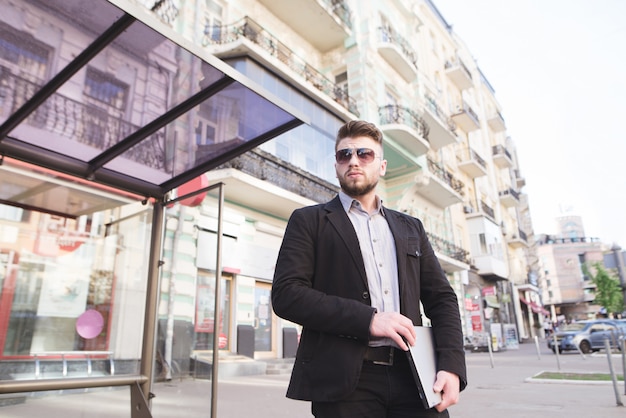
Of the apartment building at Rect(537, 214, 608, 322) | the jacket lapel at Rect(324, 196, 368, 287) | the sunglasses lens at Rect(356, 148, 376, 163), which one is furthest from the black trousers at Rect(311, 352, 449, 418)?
the apartment building at Rect(537, 214, 608, 322)

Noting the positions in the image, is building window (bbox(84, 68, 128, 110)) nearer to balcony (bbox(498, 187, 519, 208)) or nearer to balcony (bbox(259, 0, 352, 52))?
balcony (bbox(259, 0, 352, 52))

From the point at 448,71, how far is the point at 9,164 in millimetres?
28858

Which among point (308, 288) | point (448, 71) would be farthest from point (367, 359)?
point (448, 71)

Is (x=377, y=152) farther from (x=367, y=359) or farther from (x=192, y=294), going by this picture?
(x=192, y=294)

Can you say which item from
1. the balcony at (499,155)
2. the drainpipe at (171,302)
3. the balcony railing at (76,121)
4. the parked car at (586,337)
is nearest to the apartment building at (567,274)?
the balcony at (499,155)

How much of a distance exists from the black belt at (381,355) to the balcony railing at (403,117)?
16684 millimetres

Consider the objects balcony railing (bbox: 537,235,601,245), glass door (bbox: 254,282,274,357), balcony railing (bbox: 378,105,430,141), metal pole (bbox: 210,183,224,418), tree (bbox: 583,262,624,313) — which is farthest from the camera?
balcony railing (bbox: 537,235,601,245)

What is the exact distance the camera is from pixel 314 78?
1616 cm

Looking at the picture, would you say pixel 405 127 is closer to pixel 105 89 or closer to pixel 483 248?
pixel 483 248

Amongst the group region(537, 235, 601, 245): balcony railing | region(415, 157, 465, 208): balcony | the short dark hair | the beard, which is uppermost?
region(537, 235, 601, 245): balcony railing

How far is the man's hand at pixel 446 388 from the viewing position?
1.43 meters

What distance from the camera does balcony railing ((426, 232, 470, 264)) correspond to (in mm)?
21859

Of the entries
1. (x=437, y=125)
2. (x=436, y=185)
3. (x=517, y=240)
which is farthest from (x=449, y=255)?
(x=517, y=240)

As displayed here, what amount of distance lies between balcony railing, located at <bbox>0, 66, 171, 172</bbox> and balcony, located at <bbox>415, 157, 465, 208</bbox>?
651 inches
